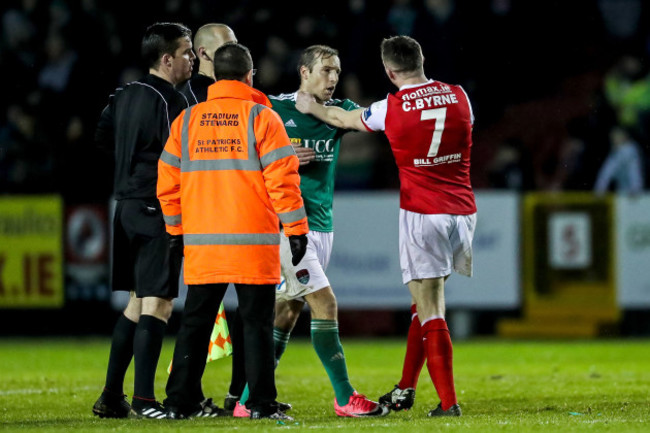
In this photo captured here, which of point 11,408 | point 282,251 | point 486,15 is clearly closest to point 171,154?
point 282,251

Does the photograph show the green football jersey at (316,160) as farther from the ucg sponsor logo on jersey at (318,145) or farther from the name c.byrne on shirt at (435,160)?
the name c.byrne on shirt at (435,160)

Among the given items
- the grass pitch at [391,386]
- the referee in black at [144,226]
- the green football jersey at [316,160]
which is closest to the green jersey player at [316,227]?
the green football jersey at [316,160]

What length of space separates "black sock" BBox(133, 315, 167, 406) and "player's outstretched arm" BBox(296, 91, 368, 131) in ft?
5.04

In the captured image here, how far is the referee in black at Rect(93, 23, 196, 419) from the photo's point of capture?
6.84 metres

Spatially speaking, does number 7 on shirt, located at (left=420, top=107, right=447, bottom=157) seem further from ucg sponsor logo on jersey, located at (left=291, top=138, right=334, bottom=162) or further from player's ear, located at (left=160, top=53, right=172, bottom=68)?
player's ear, located at (left=160, top=53, right=172, bottom=68)

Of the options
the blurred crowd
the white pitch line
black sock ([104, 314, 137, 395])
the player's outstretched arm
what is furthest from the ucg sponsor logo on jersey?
the blurred crowd

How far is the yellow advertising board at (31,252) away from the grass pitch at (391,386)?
1.77ft

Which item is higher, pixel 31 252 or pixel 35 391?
pixel 31 252

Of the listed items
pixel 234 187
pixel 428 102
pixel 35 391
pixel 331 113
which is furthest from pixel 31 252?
pixel 428 102

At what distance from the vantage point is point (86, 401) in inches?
312

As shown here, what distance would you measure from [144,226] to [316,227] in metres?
1.04

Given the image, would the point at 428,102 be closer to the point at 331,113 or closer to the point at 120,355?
the point at 331,113

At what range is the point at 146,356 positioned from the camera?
680cm

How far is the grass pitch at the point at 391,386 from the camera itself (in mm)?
6223
